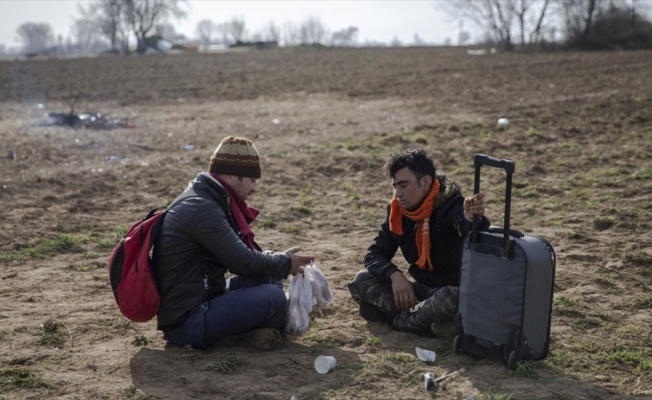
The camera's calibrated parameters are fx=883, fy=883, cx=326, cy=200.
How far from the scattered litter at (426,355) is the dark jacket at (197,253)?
852mm

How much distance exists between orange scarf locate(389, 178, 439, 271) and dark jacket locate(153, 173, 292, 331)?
75cm

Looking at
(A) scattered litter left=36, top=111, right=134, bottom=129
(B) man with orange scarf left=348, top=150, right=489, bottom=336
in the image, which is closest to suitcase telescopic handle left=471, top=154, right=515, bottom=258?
(B) man with orange scarf left=348, top=150, right=489, bottom=336

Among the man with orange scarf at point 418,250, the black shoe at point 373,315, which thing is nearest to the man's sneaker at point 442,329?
the man with orange scarf at point 418,250

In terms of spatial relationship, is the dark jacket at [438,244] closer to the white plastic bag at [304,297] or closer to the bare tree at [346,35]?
the white plastic bag at [304,297]

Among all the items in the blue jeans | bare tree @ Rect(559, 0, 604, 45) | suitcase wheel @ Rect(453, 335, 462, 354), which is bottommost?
suitcase wheel @ Rect(453, 335, 462, 354)

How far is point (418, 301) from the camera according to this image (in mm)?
5469

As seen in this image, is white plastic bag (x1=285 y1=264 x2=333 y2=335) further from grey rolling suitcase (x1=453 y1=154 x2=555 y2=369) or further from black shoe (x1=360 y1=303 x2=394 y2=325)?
grey rolling suitcase (x1=453 y1=154 x2=555 y2=369)

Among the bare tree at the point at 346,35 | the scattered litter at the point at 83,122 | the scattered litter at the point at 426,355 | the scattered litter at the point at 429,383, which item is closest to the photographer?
the scattered litter at the point at 429,383

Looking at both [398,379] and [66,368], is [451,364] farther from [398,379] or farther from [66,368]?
[66,368]

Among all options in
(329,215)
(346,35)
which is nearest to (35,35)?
(346,35)

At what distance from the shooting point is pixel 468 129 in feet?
45.4

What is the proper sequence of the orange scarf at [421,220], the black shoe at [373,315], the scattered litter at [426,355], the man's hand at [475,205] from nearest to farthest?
the man's hand at [475,205], the scattered litter at [426,355], the orange scarf at [421,220], the black shoe at [373,315]

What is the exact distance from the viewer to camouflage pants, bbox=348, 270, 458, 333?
498cm

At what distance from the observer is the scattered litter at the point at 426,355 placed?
4.73 metres
